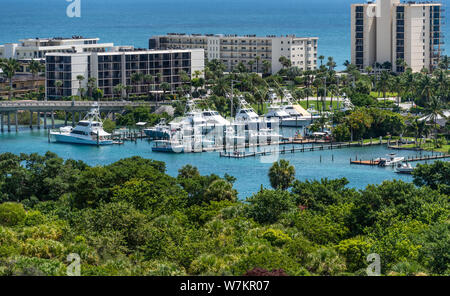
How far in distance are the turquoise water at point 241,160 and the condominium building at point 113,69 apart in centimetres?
1801

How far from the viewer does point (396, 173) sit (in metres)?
65.0

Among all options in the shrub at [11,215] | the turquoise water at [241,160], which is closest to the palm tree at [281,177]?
the turquoise water at [241,160]

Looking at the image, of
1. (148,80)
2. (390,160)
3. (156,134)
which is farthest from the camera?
(148,80)

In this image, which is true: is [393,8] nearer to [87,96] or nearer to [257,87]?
[257,87]

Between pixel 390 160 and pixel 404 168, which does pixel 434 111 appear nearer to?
pixel 390 160

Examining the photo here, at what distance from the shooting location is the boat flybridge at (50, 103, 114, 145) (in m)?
83.2

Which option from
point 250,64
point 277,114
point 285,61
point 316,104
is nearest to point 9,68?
point 277,114

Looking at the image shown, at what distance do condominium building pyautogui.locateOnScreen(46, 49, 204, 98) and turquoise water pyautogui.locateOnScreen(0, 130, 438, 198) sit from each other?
18014 millimetres

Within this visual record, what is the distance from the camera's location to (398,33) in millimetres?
120500

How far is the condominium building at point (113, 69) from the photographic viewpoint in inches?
4104

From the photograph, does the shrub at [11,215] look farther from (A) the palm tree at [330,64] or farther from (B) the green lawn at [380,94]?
(A) the palm tree at [330,64]

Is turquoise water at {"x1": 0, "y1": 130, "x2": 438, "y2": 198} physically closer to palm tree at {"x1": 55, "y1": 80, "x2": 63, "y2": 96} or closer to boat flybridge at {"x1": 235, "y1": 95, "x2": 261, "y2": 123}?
boat flybridge at {"x1": 235, "y1": 95, "x2": 261, "y2": 123}

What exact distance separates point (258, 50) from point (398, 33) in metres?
21.1
